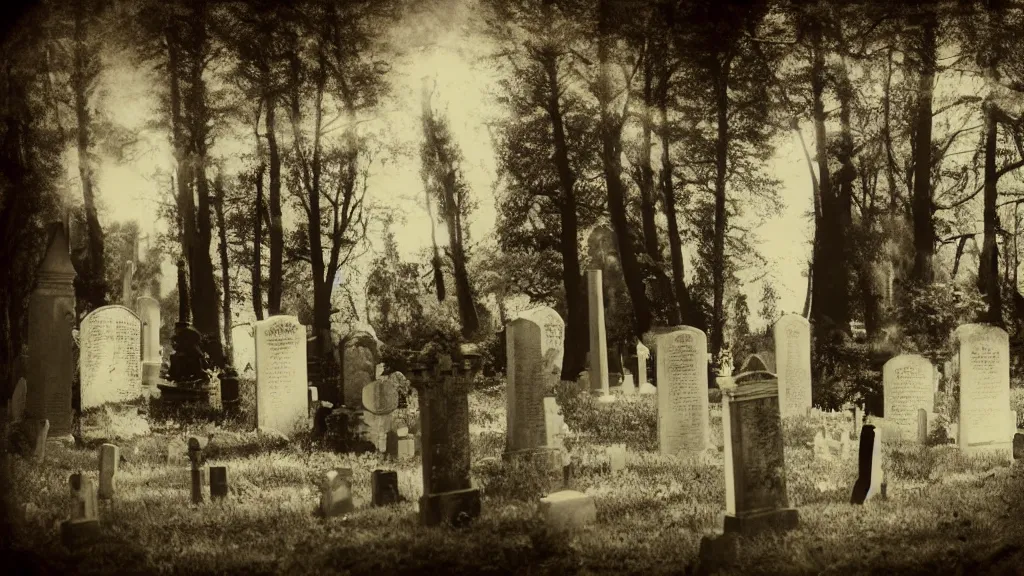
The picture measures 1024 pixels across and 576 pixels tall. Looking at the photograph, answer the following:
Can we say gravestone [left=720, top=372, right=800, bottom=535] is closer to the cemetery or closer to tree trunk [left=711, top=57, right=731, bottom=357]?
the cemetery

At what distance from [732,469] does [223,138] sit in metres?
4.29

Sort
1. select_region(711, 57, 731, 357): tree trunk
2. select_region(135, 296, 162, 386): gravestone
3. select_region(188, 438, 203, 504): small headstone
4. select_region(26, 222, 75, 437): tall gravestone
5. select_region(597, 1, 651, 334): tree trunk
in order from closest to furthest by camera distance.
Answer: select_region(188, 438, 203, 504): small headstone
select_region(26, 222, 75, 437): tall gravestone
select_region(597, 1, 651, 334): tree trunk
select_region(135, 296, 162, 386): gravestone
select_region(711, 57, 731, 357): tree trunk

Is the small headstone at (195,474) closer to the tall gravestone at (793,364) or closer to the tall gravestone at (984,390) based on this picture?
the tall gravestone at (793,364)

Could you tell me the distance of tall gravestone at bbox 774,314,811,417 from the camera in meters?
7.88

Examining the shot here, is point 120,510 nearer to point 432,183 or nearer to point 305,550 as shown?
point 305,550

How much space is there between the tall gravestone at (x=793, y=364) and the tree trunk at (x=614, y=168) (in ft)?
5.47

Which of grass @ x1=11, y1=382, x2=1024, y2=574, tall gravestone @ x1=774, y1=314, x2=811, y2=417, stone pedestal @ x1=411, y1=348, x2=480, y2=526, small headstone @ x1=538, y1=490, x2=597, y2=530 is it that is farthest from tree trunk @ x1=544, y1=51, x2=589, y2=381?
small headstone @ x1=538, y1=490, x2=597, y2=530

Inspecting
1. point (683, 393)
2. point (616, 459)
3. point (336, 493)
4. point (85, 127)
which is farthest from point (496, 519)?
point (85, 127)

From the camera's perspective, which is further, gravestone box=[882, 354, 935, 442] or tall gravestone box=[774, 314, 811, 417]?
tall gravestone box=[774, 314, 811, 417]

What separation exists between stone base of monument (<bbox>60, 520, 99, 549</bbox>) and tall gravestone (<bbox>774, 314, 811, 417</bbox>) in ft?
19.8

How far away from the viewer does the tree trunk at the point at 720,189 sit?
6.55 metres

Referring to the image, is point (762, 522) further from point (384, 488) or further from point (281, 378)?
point (281, 378)

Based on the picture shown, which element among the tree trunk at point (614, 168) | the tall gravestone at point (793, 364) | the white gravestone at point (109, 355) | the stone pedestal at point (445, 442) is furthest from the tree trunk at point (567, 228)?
the white gravestone at point (109, 355)

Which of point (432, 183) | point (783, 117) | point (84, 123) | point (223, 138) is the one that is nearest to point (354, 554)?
point (432, 183)
